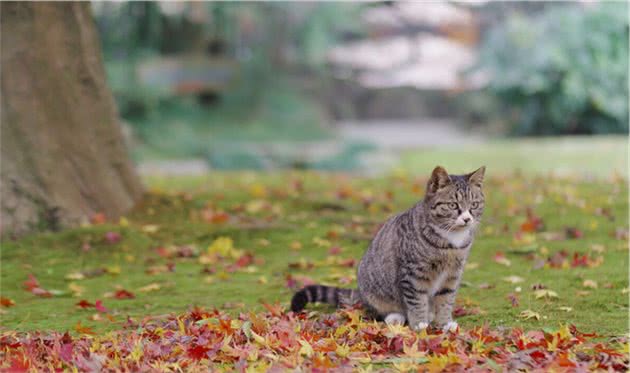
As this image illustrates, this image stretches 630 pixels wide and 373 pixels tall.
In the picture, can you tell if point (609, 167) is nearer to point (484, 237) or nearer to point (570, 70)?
point (570, 70)

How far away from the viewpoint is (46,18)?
9016 millimetres

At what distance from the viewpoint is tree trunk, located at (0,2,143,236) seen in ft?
28.2

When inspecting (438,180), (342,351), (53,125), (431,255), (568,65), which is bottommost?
(342,351)

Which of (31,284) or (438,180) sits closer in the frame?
(438,180)

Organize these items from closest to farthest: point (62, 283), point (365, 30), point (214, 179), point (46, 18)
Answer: point (62, 283)
point (46, 18)
point (214, 179)
point (365, 30)

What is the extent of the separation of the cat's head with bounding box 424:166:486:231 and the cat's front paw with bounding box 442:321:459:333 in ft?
1.88

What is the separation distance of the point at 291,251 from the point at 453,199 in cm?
344

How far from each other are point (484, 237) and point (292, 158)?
11.8 m

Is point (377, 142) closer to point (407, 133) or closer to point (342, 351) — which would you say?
point (407, 133)

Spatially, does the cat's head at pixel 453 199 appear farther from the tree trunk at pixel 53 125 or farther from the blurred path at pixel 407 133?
the blurred path at pixel 407 133

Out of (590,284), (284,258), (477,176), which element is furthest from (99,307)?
(590,284)

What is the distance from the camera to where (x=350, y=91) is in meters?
27.1

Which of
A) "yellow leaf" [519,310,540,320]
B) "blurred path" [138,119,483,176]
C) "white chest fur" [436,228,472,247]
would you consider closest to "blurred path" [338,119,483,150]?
"blurred path" [138,119,483,176]

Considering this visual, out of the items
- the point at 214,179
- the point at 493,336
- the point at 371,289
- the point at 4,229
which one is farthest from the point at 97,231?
the point at 214,179
